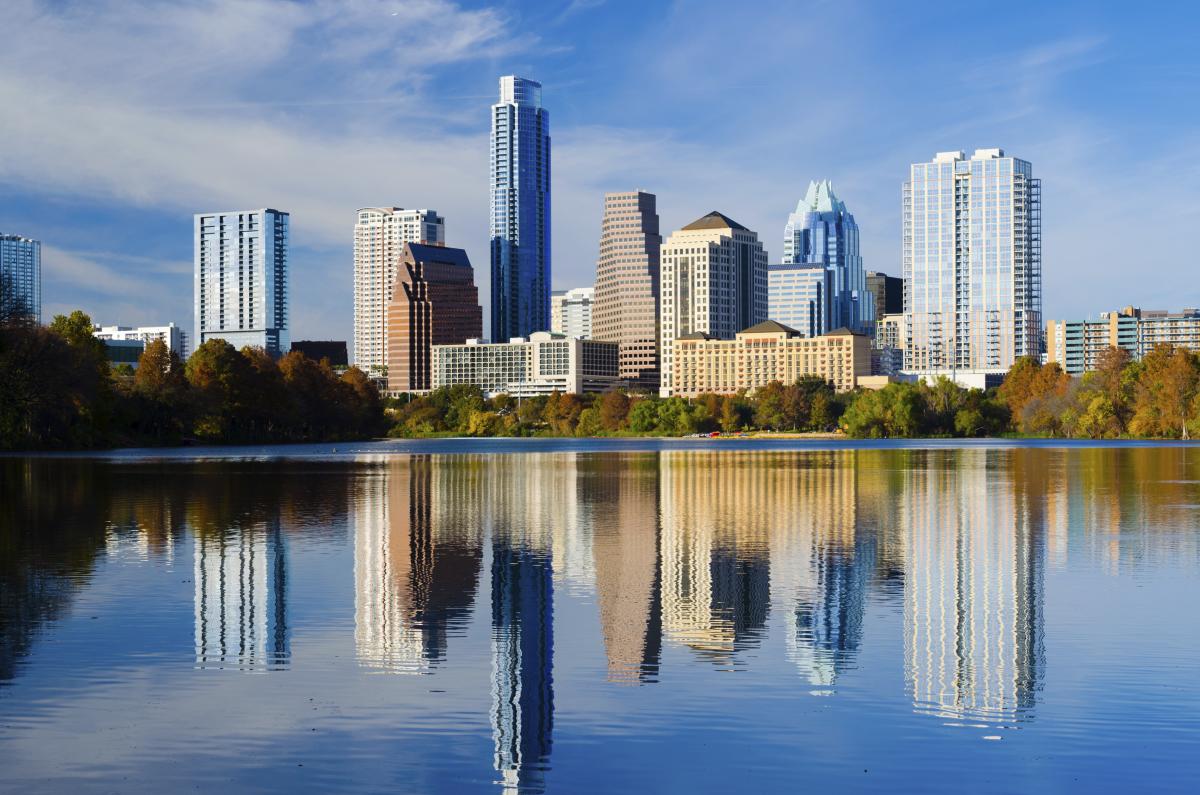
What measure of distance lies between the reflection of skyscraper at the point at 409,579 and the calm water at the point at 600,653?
13 centimetres

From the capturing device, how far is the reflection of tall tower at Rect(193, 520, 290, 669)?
20547mm

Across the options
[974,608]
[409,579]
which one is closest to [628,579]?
[409,579]

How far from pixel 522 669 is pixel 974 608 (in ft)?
31.8

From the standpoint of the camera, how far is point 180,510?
4700 cm

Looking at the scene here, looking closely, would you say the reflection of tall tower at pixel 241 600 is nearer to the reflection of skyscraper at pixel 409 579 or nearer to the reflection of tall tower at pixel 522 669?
the reflection of skyscraper at pixel 409 579

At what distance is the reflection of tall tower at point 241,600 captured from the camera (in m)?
20.5

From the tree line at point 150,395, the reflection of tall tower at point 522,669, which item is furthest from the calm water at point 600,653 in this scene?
the tree line at point 150,395

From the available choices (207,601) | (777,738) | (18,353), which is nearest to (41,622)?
(207,601)

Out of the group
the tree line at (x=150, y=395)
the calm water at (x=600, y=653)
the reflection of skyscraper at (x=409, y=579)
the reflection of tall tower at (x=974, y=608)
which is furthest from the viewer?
the tree line at (x=150, y=395)

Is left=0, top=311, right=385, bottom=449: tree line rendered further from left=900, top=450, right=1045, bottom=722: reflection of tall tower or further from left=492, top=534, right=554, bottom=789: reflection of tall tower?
left=492, top=534, right=554, bottom=789: reflection of tall tower

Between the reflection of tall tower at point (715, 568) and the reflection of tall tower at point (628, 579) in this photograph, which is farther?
the reflection of tall tower at point (715, 568)

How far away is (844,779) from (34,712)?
9805mm

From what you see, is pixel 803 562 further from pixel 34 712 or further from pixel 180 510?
pixel 180 510

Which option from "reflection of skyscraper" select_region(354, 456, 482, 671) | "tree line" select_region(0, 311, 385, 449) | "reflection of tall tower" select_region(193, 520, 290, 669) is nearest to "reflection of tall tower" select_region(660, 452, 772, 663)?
"reflection of skyscraper" select_region(354, 456, 482, 671)
